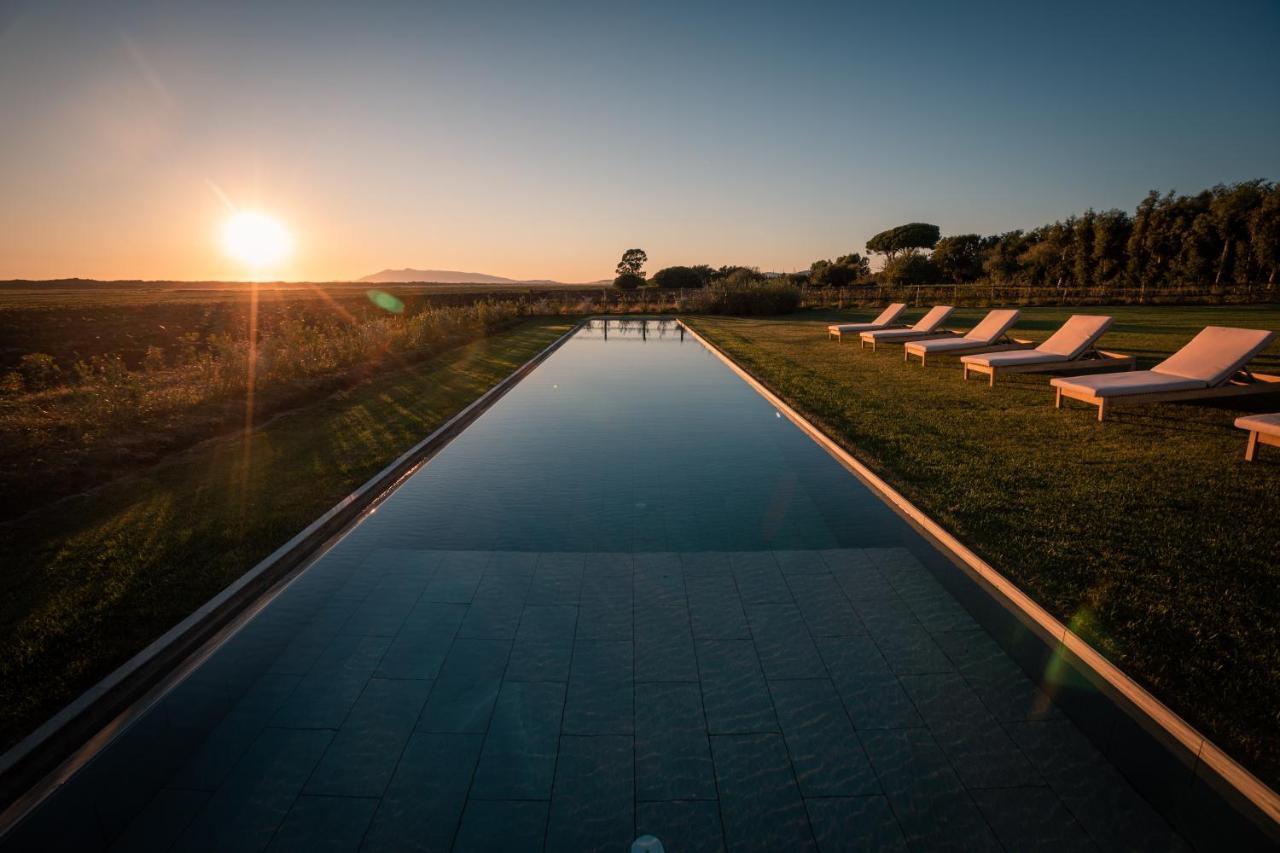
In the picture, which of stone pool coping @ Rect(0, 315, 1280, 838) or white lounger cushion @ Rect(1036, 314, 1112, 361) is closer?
stone pool coping @ Rect(0, 315, 1280, 838)

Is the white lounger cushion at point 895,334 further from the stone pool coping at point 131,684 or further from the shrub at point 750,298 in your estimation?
the stone pool coping at point 131,684

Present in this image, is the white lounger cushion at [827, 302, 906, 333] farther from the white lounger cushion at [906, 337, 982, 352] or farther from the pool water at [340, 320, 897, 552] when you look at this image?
the pool water at [340, 320, 897, 552]

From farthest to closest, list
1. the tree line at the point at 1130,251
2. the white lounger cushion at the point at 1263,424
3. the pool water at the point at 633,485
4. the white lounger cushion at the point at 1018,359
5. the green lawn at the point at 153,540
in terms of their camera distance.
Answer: the tree line at the point at 1130,251, the white lounger cushion at the point at 1018,359, the white lounger cushion at the point at 1263,424, the pool water at the point at 633,485, the green lawn at the point at 153,540

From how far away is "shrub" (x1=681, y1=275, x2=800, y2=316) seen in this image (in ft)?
76.5

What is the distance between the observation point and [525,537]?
3836 mm

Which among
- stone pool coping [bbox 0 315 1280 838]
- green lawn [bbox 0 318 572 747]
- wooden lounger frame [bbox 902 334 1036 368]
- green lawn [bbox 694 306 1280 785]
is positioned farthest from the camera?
wooden lounger frame [bbox 902 334 1036 368]

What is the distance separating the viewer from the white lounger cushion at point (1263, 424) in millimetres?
4656

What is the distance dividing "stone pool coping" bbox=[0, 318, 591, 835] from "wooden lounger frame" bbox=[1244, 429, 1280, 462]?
734cm

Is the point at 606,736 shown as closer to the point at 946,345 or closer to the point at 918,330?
the point at 946,345

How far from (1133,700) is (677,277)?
201 feet

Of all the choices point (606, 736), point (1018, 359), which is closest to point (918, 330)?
point (1018, 359)

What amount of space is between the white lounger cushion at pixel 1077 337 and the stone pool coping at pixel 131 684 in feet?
30.8

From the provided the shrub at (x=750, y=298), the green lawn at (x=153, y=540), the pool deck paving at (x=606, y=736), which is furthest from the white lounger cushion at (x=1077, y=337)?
the shrub at (x=750, y=298)

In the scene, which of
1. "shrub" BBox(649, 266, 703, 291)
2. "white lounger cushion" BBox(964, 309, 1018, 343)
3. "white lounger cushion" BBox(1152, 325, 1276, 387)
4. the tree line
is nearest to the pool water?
"white lounger cushion" BBox(1152, 325, 1276, 387)
